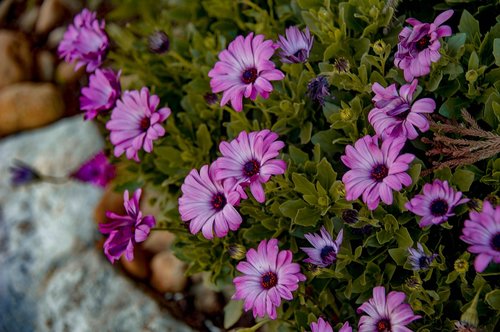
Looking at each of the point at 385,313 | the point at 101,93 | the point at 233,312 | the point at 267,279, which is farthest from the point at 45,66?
the point at 385,313

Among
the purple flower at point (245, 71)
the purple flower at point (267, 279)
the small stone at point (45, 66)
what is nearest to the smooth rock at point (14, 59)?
the small stone at point (45, 66)

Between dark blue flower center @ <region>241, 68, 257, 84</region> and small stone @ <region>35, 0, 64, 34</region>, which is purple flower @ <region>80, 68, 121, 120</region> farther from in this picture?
small stone @ <region>35, 0, 64, 34</region>

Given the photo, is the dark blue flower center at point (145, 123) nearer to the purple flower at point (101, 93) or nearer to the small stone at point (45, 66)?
the purple flower at point (101, 93)

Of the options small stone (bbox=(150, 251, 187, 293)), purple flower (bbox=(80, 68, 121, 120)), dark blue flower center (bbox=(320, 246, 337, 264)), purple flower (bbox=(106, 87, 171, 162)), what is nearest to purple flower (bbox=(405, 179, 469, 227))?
dark blue flower center (bbox=(320, 246, 337, 264))

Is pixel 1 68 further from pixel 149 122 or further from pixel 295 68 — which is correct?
pixel 295 68

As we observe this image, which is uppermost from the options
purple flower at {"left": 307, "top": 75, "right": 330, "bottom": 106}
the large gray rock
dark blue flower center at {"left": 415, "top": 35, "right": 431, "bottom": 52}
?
dark blue flower center at {"left": 415, "top": 35, "right": 431, "bottom": 52}

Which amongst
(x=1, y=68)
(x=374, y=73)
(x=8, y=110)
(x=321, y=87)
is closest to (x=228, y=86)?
(x=321, y=87)
